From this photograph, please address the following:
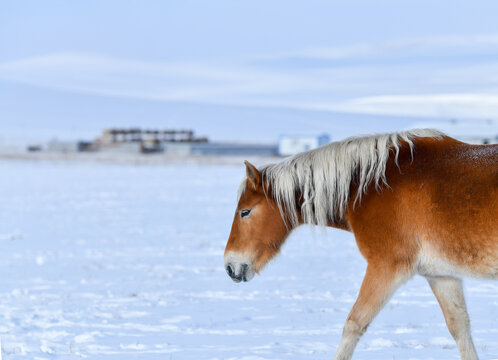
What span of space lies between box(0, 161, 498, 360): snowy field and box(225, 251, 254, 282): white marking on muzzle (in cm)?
61

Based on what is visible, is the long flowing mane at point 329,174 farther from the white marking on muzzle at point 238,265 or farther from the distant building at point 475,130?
the distant building at point 475,130

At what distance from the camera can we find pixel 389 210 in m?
4.58

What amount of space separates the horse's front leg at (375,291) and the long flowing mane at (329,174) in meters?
0.59

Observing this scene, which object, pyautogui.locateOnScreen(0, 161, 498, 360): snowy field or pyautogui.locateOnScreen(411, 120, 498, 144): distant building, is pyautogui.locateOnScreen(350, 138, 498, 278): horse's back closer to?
pyautogui.locateOnScreen(0, 161, 498, 360): snowy field

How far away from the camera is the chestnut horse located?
14.2 ft

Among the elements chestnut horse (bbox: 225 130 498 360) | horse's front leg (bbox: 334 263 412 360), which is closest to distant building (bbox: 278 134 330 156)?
chestnut horse (bbox: 225 130 498 360)

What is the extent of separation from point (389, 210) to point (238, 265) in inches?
55.1

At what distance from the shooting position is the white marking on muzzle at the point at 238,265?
5297mm

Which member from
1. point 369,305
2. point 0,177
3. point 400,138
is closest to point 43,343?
→ point 369,305

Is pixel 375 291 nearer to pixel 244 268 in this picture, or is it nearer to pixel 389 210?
pixel 389 210

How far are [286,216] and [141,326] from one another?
2528 millimetres

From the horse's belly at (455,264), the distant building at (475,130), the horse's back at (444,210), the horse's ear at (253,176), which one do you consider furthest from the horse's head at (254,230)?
the distant building at (475,130)

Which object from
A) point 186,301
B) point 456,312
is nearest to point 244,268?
point 456,312

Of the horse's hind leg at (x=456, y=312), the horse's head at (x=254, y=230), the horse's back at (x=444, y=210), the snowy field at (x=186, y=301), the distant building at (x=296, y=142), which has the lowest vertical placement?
the distant building at (x=296, y=142)
